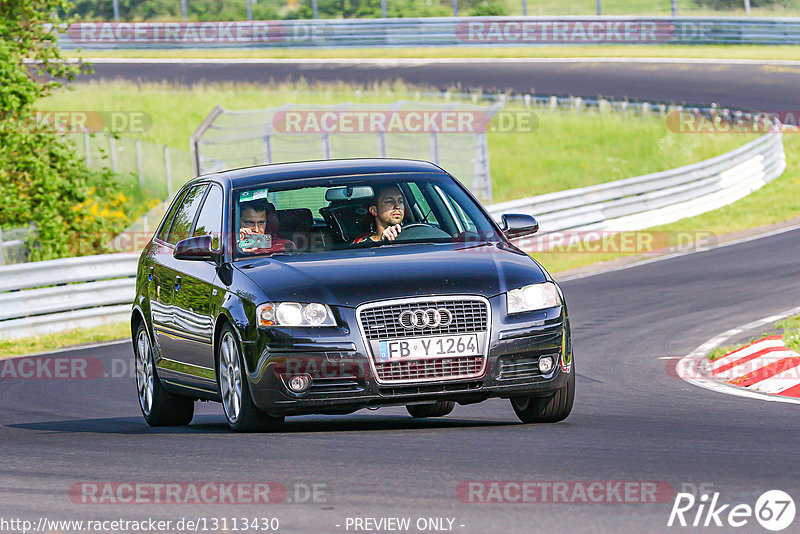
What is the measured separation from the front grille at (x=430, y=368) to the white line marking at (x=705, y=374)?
268 centimetres

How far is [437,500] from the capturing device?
20.4 ft

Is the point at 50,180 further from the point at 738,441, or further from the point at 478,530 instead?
the point at 478,530

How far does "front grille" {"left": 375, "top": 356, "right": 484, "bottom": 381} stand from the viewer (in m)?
8.24

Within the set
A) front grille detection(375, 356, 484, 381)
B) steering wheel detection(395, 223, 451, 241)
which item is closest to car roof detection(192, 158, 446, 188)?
steering wheel detection(395, 223, 451, 241)

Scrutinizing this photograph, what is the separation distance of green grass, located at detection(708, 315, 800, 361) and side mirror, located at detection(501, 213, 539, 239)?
3.81 meters

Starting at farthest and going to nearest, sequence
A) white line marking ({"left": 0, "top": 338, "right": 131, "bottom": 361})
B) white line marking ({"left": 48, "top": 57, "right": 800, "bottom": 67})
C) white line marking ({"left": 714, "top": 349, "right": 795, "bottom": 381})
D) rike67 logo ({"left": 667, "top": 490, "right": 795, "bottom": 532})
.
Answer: white line marking ({"left": 48, "top": 57, "right": 800, "bottom": 67}), white line marking ({"left": 0, "top": 338, "right": 131, "bottom": 361}), white line marking ({"left": 714, "top": 349, "right": 795, "bottom": 381}), rike67 logo ({"left": 667, "top": 490, "right": 795, "bottom": 532})

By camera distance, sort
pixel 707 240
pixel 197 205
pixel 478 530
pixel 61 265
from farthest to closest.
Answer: pixel 707 240, pixel 61 265, pixel 197 205, pixel 478 530

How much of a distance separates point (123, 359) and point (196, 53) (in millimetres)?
36039

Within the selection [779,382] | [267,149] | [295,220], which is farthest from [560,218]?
[295,220]

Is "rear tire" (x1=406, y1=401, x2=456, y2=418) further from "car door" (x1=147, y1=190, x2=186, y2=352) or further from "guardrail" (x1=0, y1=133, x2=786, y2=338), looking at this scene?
"guardrail" (x1=0, y1=133, x2=786, y2=338)

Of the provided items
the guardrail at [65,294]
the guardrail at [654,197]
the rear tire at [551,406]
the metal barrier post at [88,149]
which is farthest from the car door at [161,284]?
the metal barrier post at [88,149]

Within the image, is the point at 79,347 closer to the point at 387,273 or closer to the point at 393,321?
the point at 387,273

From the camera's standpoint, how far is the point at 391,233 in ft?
31.0

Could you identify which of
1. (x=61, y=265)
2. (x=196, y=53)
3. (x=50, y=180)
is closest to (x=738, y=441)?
(x=61, y=265)
